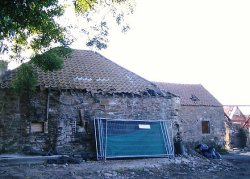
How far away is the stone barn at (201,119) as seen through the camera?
75.6 ft

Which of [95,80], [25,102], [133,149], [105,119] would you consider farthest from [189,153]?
[25,102]

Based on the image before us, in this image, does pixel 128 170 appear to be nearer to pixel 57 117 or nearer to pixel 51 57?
pixel 57 117

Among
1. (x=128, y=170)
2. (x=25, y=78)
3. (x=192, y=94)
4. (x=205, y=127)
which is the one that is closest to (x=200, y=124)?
(x=205, y=127)

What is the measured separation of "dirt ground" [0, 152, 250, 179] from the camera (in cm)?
924

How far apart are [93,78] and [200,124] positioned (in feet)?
40.5

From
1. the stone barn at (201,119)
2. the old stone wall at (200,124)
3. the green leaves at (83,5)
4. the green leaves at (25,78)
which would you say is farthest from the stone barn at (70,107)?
the stone barn at (201,119)

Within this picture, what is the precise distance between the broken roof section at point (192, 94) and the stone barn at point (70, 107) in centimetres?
994

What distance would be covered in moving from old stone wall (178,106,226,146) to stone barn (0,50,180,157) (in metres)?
8.43

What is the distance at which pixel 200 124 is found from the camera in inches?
936

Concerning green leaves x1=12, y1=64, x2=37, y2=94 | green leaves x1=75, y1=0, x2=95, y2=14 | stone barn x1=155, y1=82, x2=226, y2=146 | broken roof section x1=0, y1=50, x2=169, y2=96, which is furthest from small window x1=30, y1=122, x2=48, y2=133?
stone barn x1=155, y1=82, x2=226, y2=146

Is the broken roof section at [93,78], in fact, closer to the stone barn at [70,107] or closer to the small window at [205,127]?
the stone barn at [70,107]

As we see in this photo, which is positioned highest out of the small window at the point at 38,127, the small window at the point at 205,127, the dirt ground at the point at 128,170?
the small window at the point at 38,127

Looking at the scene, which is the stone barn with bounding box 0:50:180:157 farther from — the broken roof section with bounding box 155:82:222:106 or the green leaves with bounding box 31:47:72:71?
the broken roof section with bounding box 155:82:222:106

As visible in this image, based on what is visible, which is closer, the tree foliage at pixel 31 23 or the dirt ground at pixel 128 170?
the tree foliage at pixel 31 23
